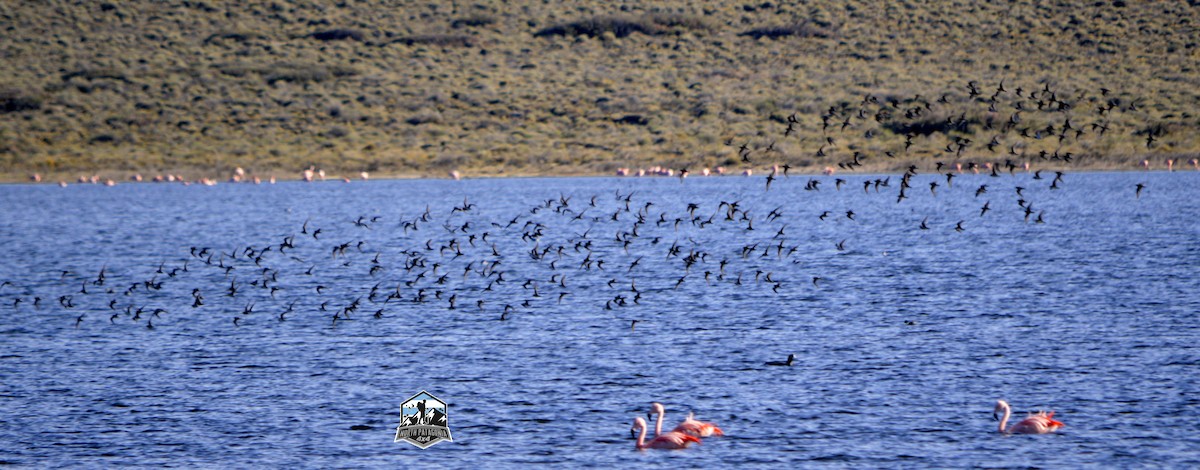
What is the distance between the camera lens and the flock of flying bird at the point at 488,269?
33281mm

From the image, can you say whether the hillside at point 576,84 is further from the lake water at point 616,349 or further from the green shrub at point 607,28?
the lake water at point 616,349

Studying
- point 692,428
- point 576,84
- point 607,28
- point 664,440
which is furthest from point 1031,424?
point 607,28

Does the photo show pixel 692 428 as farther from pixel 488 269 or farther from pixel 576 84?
pixel 576 84

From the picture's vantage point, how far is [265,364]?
84.6 ft

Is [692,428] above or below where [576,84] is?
below

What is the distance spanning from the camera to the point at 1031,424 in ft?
63.7

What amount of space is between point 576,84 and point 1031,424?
8267 cm

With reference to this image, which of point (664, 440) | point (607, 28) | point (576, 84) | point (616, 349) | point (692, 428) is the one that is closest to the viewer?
point (664, 440)

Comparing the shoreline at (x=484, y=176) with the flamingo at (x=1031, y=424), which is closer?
the flamingo at (x=1031, y=424)

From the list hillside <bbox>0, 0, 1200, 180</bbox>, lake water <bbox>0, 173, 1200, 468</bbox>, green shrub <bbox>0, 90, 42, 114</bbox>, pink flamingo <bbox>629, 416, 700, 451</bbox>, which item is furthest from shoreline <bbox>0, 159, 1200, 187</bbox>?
pink flamingo <bbox>629, 416, 700, 451</bbox>

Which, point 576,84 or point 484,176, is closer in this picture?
point 484,176

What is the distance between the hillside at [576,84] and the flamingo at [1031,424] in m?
54.2

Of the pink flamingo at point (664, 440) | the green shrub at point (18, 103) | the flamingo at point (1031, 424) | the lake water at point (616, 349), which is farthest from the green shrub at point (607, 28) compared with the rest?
the pink flamingo at point (664, 440)

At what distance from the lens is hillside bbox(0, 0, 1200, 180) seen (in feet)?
278
